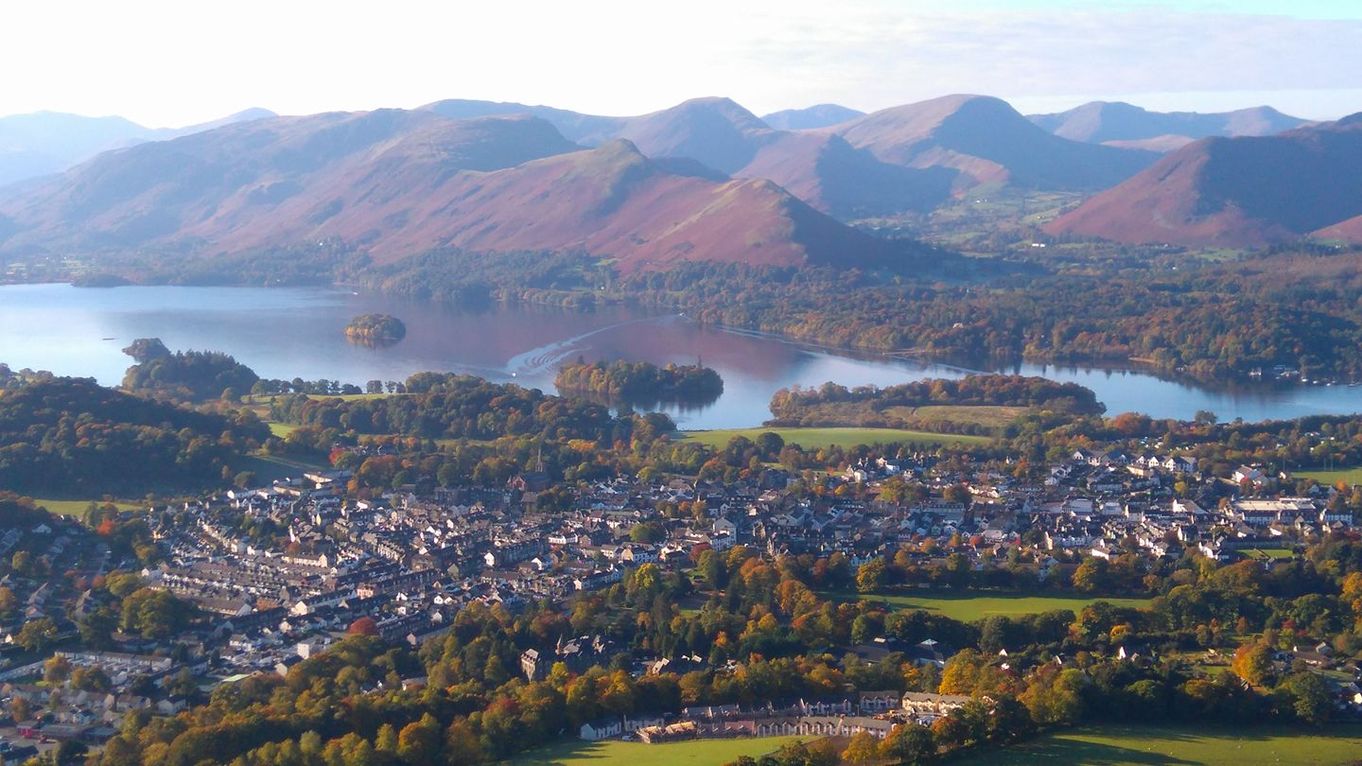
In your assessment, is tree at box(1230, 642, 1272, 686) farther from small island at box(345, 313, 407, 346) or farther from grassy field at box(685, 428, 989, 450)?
small island at box(345, 313, 407, 346)

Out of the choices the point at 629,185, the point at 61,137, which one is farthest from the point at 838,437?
the point at 61,137

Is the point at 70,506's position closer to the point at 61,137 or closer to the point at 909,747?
the point at 909,747

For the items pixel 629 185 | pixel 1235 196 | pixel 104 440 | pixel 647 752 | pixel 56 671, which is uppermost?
pixel 629 185

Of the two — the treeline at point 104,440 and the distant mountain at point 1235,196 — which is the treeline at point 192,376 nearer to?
the treeline at point 104,440

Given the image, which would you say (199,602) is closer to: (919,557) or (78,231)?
(919,557)

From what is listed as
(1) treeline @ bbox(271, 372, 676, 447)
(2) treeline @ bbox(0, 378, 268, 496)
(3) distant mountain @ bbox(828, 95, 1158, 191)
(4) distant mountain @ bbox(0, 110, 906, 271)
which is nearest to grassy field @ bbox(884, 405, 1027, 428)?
(1) treeline @ bbox(271, 372, 676, 447)

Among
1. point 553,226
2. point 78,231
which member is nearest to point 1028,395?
point 553,226

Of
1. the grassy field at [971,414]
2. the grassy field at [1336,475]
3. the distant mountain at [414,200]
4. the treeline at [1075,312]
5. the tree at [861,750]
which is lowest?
the grassy field at [1336,475]

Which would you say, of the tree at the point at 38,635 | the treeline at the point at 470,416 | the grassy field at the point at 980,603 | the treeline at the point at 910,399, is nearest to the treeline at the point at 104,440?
the treeline at the point at 470,416
